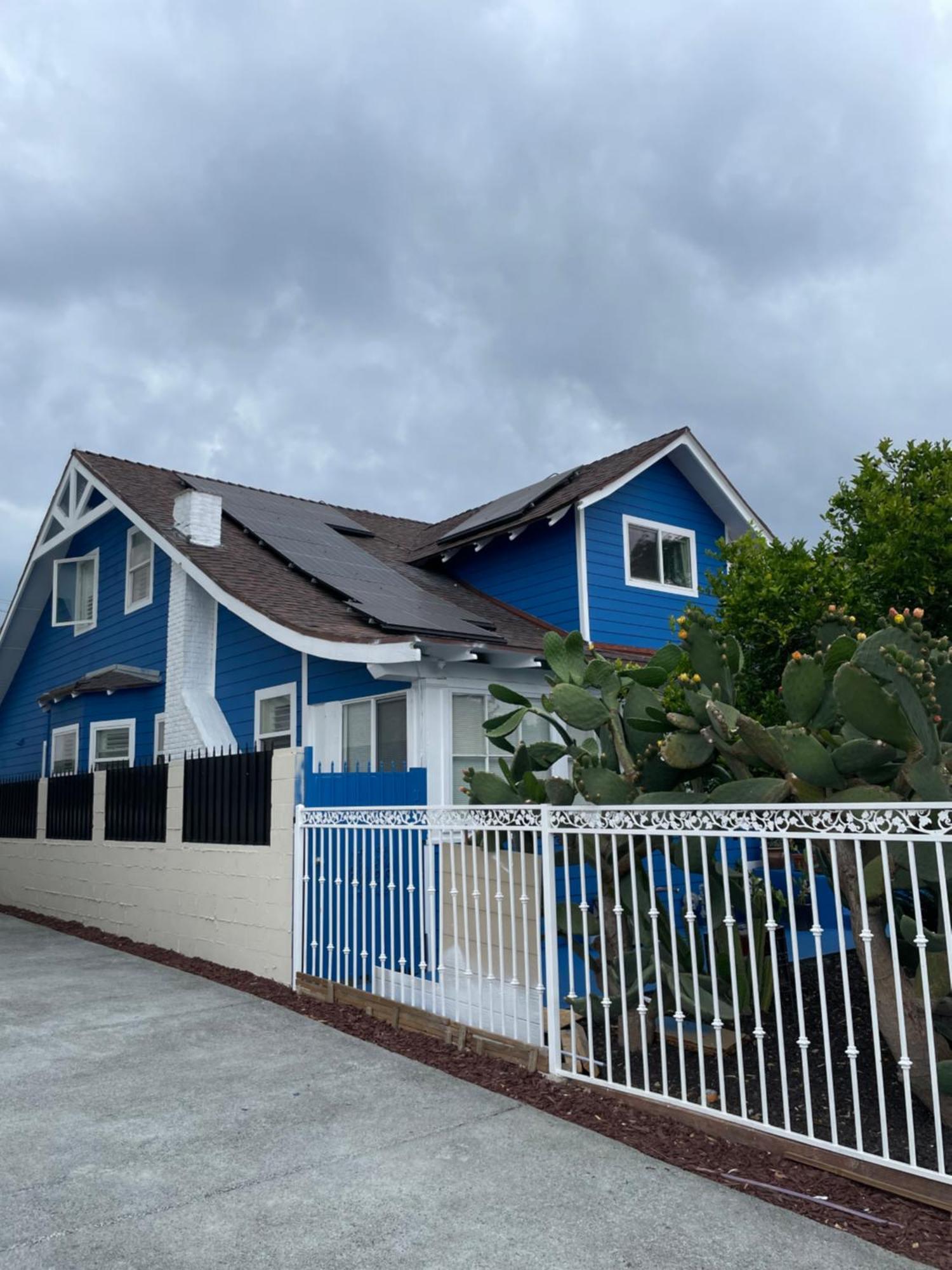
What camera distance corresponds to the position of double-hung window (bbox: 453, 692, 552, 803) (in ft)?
35.3

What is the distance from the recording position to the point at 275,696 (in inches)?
483

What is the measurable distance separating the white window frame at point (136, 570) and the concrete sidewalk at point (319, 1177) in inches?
371

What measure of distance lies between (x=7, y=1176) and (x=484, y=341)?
968 inches

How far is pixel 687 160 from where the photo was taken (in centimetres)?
1280

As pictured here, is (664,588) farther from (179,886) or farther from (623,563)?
(179,886)

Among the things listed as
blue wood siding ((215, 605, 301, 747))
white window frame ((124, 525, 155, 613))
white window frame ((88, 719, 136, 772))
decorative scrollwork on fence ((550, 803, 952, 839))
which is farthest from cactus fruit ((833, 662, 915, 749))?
white window frame ((124, 525, 155, 613))

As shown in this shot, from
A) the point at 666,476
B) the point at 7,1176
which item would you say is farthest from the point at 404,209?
the point at 7,1176

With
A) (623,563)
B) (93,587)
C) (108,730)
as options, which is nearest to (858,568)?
(623,563)

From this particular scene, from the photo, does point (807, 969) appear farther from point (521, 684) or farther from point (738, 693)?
point (521, 684)

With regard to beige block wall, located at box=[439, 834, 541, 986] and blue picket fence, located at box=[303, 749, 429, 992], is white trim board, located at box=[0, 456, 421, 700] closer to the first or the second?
blue picket fence, located at box=[303, 749, 429, 992]

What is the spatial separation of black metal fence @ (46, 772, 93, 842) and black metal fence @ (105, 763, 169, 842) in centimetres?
66

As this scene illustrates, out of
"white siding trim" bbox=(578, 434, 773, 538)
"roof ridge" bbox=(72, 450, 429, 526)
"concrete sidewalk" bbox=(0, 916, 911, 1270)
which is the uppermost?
"roof ridge" bbox=(72, 450, 429, 526)

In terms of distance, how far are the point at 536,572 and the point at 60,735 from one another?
9405mm

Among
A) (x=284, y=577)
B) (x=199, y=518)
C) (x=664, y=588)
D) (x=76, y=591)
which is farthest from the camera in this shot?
(x=76, y=591)
